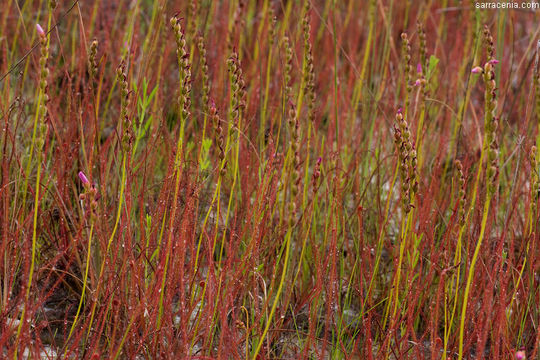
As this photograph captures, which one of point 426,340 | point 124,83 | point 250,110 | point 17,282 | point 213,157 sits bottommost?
point 426,340

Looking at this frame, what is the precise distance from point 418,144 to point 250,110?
0.64 meters

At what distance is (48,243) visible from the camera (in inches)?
82.0

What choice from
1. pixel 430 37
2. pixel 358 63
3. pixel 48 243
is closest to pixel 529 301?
pixel 48 243

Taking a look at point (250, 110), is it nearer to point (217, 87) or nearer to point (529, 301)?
point (217, 87)

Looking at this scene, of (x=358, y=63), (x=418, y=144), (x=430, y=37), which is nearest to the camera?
(x=418, y=144)

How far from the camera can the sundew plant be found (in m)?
1.49

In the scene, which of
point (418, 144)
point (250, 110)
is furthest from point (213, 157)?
point (418, 144)

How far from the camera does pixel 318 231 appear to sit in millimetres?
2361

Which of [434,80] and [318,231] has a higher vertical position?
[434,80]

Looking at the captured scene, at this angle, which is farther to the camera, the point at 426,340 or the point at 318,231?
the point at 318,231

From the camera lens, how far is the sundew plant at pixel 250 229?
4.90ft

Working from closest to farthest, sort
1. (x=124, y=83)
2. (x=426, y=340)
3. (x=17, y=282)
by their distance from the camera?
(x=124, y=83)
(x=17, y=282)
(x=426, y=340)

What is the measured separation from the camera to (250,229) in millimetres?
2010

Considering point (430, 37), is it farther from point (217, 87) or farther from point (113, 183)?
point (113, 183)
